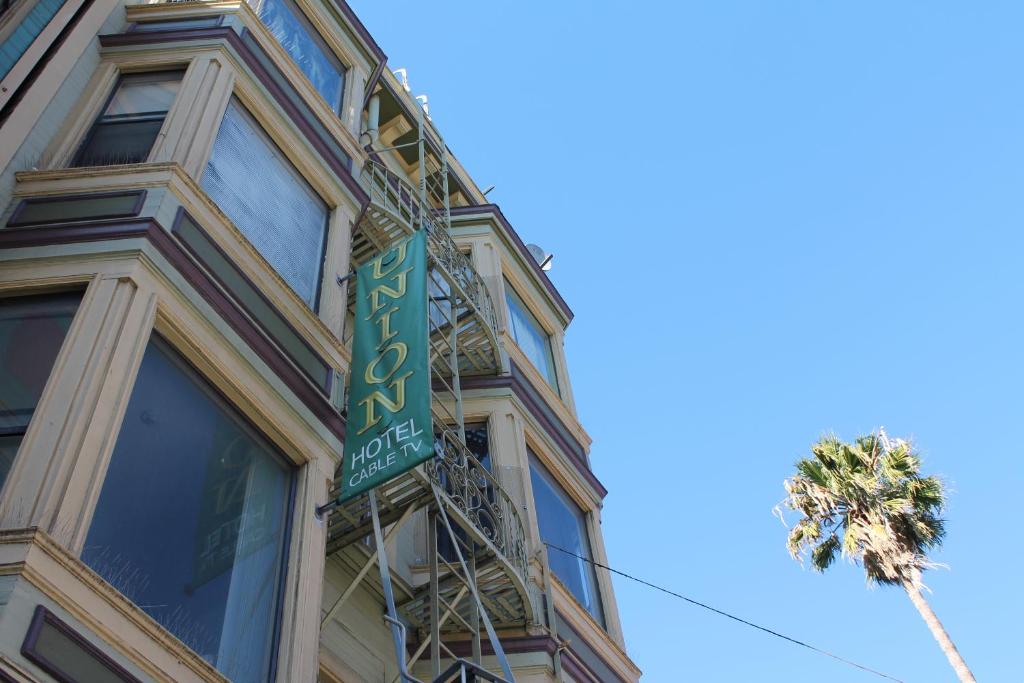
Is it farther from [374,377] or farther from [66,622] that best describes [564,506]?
[66,622]

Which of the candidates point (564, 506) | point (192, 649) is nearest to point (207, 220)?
point (192, 649)

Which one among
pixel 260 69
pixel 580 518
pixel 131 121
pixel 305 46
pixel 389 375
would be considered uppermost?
pixel 305 46

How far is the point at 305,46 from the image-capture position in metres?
15.1

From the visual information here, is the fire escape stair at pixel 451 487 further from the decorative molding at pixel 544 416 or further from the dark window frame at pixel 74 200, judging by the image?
the dark window frame at pixel 74 200

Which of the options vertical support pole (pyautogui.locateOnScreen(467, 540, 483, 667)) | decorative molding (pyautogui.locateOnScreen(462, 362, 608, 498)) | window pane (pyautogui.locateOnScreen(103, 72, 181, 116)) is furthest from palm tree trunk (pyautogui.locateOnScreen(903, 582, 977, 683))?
window pane (pyautogui.locateOnScreen(103, 72, 181, 116))

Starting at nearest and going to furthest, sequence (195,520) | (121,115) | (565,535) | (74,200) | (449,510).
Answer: (195,520) → (74,200) → (449,510) → (121,115) → (565,535)

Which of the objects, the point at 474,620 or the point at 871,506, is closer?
the point at 474,620

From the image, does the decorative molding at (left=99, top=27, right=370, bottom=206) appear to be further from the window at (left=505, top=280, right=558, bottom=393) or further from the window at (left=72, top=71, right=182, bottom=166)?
the window at (left=505, top=280, right=558, bottom=393)

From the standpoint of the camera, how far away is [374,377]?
1027 cm

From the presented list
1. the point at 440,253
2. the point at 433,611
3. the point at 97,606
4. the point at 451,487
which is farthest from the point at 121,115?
the point at 97,606

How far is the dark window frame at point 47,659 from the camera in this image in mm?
5828

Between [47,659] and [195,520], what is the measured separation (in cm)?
214

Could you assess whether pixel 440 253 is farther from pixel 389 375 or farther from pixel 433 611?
pixel 433 611

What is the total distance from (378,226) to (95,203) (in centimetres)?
517
